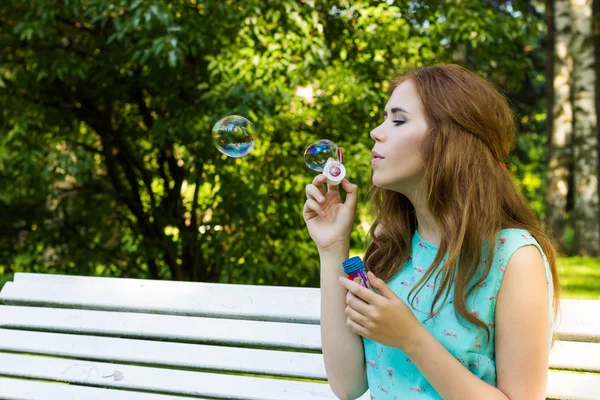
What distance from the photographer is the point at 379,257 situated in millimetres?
1991

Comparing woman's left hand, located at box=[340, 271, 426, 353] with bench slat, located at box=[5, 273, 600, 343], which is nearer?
woman's left hand, located at box=[340, 271, 426, 353]

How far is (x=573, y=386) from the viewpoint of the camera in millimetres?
2002

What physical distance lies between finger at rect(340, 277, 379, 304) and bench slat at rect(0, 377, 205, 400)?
994 millimetres

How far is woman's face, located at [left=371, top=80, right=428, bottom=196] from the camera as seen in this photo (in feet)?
5.64

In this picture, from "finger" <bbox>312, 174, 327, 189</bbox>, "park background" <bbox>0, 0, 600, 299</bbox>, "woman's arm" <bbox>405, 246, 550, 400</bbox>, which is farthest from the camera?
"park background" <bbox>0, 0, 600, 299</bbox>

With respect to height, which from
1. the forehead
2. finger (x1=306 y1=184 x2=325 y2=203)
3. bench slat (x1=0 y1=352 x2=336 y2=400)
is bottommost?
bench slat (x1=0 y1=352 x2=336 y2=400)

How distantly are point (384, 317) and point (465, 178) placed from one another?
368 millimetres

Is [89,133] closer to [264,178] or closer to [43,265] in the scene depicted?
[43,265]

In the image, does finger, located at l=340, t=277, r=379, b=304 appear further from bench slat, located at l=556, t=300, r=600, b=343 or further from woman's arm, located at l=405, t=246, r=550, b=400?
bench slat, located at l=556, t=300, r=600, b=343

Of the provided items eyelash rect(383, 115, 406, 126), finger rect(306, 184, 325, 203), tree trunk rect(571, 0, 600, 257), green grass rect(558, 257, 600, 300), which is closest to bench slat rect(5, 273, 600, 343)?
finger rect(306, 184, 325, 203)

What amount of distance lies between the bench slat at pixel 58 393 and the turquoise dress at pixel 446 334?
82 cm

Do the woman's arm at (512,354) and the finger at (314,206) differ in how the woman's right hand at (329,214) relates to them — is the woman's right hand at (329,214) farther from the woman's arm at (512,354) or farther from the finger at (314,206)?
the woman's arm at (512,354)

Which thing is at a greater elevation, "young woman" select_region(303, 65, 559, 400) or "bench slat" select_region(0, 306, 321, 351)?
"young woman" select_region(303, 65, 559, 400)

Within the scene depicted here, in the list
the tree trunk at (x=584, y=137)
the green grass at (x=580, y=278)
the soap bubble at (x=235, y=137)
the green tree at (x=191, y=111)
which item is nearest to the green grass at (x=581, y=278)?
the green grass at (x=580, y=278)
